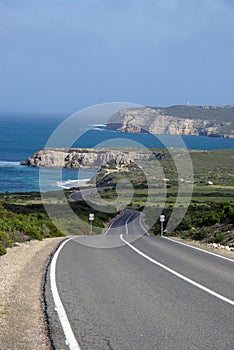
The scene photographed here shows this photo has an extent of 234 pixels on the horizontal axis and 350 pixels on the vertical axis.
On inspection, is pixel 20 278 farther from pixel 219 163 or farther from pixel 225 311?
pixel 219 163

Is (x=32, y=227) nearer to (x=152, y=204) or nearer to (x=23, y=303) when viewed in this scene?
(x=23, y=303)

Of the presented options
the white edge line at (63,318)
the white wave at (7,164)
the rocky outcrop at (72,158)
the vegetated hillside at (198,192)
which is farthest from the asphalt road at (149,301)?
the white wave at (7,164)

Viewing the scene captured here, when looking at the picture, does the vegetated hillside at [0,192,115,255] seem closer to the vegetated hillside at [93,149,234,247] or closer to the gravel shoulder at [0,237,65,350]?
the gravel shoulder at [0,237,65,350]

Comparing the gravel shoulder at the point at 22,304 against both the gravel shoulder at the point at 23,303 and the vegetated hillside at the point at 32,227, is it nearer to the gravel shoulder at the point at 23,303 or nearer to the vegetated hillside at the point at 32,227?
the gravel shoulder at the point at 23,303

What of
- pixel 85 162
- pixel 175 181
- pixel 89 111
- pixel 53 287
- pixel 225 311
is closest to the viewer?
pixel 225 311

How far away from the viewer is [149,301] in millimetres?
8531

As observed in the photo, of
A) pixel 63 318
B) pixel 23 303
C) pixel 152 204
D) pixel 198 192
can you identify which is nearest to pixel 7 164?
pixel 198 192

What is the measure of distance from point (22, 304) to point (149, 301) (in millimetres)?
2149

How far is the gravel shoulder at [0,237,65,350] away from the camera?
6.31 m

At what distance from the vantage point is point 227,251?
56.0 feet

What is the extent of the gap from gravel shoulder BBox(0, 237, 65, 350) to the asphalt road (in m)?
0.43

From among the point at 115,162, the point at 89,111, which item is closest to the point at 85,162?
the point at 115,162

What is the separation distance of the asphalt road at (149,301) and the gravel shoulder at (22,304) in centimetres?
43

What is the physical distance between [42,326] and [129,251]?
10.7 meters
